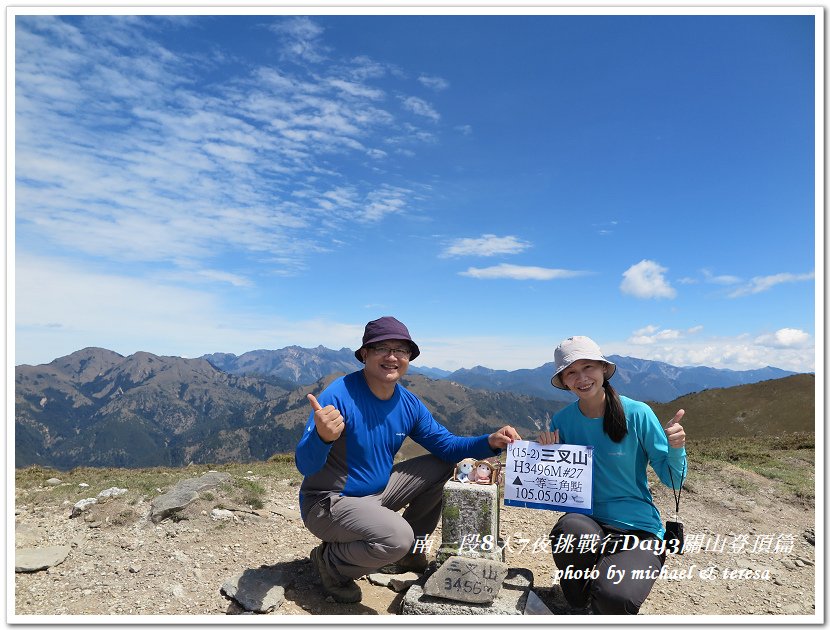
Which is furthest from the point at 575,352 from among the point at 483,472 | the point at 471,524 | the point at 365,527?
the point at 365,527

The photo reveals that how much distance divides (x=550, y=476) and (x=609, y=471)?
667 millimetres

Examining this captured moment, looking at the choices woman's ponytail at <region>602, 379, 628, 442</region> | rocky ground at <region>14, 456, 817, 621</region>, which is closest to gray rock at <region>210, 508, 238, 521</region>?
rocky ground at <region>14, 456, 817, 621</region>

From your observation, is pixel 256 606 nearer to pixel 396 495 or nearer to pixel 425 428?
pixel 396 495

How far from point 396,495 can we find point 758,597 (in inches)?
216

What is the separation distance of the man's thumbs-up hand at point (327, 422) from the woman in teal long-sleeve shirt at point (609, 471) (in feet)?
8.40

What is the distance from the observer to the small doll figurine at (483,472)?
248 inches

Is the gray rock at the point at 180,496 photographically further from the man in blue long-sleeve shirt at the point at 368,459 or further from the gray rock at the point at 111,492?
the man in blue long-sleeve shirt at the point at 368,459

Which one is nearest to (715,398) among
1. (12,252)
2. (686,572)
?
(686,572)

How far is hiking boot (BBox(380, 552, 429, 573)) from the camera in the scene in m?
6.91

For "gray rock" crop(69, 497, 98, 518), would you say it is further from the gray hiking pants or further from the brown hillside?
the brown hillside

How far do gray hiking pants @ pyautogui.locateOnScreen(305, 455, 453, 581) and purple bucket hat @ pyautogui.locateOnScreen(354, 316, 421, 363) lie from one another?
1.70 metres

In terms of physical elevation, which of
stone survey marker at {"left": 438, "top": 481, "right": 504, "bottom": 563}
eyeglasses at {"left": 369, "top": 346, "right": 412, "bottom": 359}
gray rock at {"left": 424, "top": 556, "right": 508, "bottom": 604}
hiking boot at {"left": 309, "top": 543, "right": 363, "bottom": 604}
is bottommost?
hiking boot at {"left": 309, "top": 543, "right": 363, "bottom": 604}

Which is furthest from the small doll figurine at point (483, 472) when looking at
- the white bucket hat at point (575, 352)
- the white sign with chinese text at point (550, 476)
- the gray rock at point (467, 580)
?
the white bucket hat at point (575, 352)

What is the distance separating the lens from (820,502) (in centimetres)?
579
